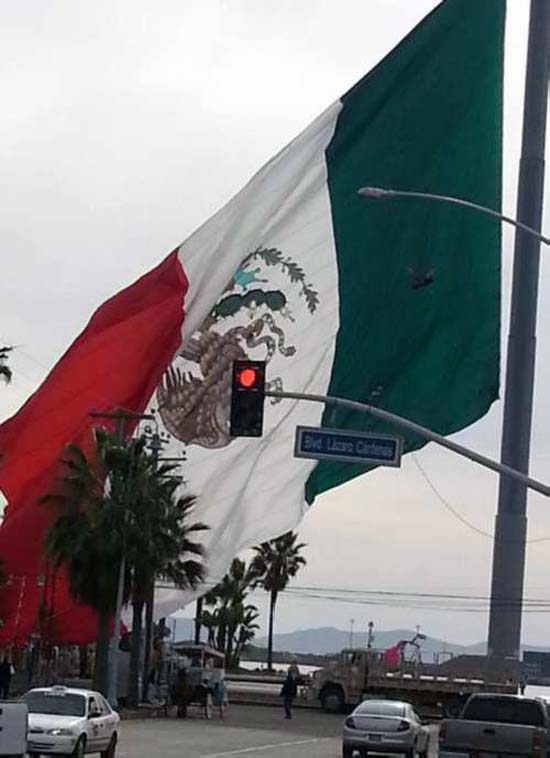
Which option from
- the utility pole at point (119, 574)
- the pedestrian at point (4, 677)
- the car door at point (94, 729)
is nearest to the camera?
the car door at point (94, 729)

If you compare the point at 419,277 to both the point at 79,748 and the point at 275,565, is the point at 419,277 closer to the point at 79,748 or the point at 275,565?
the point at 79,748

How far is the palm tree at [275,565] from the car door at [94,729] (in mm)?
93723

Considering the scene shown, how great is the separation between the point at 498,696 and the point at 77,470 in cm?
3503

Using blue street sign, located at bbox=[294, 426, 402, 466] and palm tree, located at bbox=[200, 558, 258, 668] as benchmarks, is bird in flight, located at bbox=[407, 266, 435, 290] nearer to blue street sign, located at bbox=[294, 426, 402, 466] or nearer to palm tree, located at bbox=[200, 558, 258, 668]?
blue street sign, located at bbox=[294, 426, 402, 466]

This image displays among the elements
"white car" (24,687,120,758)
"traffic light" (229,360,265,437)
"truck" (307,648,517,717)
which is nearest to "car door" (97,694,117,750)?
"white car" (24,687,120,758)

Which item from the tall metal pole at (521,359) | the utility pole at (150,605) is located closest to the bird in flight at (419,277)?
the tall metal pole at (521,359)

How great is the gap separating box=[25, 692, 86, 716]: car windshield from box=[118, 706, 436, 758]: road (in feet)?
8.05

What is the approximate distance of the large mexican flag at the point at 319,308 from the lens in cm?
6694

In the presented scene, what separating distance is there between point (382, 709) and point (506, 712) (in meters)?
9.20

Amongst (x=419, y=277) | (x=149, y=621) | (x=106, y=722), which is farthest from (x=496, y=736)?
(x=149, y=621)

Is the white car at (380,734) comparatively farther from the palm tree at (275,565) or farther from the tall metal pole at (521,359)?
the palm tree at (275,565)

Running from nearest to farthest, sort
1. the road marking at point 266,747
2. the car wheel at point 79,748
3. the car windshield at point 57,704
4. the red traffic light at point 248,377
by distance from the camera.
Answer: the red traffic light at point 248,377 < the car wheel at point 79,748 < the car windshield at point 57,704 < the road marking at point 266,747

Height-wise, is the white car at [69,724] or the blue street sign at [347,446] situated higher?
the blue street sign at [347,446]

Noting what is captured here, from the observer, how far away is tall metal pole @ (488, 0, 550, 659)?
6550cm
